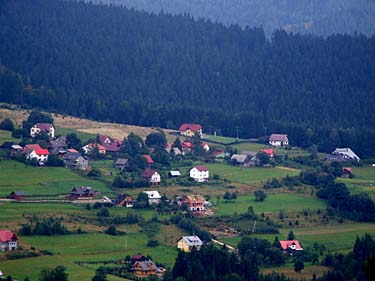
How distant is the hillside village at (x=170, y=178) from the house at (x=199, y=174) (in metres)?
0.06

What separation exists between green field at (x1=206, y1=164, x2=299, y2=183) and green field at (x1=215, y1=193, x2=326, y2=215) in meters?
4.17

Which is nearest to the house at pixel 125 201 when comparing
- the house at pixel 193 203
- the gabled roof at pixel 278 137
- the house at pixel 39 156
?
the house at pixel 193 203

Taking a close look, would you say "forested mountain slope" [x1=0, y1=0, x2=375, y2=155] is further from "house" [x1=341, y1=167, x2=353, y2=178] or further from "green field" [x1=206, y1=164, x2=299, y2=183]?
"green field" [x1=206, y1=164, x2=299, y2=183]

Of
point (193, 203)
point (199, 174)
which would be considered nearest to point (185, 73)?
point (199, 174)

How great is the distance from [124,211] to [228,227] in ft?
16.5

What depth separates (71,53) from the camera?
98.8 meters

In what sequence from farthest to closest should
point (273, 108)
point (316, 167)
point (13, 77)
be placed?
point (273, 108) → point (13, 77) → point (316, 167)

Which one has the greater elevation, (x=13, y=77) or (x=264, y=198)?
(x=13, y=77)

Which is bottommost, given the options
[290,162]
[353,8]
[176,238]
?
[176,238]

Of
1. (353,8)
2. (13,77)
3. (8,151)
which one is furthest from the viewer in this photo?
(353,8)

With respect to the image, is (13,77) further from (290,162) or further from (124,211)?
(124,211)

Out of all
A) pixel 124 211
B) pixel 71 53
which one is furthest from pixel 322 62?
pixel 124 211

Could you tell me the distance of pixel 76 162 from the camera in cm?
6525

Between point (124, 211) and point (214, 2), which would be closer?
point (124, 211)
